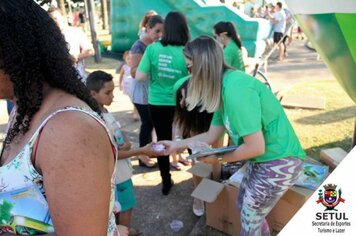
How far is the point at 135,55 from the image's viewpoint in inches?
148

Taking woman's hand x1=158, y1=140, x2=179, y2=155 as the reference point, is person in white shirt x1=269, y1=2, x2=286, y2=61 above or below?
below

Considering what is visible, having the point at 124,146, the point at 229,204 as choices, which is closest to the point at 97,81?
the point at 124,146

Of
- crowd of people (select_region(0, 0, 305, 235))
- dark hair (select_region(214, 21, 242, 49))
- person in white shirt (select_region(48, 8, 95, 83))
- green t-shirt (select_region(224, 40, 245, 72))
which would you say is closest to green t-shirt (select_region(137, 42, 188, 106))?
crowd of people (select_region(0, 0, 305, 235))

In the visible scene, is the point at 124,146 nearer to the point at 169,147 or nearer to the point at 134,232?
the point at 169,147

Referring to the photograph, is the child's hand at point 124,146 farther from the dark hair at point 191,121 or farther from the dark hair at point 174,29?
the dark hair at point 174,29

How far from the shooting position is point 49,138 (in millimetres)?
825

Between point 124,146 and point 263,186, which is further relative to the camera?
point 124,146

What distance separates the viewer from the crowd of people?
0.83 metres

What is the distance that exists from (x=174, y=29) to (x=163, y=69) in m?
0.38

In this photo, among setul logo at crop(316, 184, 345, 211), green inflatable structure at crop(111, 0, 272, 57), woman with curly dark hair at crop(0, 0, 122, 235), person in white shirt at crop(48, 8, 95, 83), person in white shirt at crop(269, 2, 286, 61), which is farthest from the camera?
person in white shirt at crop(269, 2, 286, 61)

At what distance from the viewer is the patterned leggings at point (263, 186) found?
202 centimetres

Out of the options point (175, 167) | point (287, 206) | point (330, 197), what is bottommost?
point (175, 167)

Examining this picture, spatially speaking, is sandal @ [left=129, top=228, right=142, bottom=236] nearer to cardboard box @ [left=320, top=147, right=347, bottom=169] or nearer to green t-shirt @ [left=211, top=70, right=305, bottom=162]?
green t-shirt @ [left=211, top=70, right=305, bottom=162]

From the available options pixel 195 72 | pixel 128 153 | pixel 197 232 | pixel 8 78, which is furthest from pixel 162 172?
pixel 8 78
